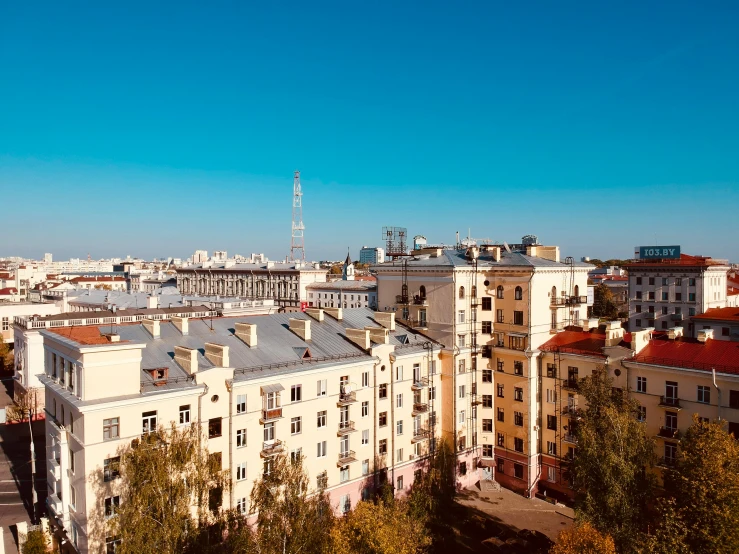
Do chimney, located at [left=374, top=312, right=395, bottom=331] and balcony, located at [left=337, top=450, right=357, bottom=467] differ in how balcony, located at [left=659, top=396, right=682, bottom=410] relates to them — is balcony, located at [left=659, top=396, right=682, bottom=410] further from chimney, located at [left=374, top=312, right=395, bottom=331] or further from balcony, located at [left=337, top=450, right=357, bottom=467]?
balcony, located at [left=337, top=450, right=357, bottom=467]

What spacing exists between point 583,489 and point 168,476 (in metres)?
27.5

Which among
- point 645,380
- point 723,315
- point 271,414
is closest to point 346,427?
point 271,414

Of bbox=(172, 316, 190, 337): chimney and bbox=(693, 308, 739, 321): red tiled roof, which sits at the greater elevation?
bbox=(172, 316, 190, 337): chimney

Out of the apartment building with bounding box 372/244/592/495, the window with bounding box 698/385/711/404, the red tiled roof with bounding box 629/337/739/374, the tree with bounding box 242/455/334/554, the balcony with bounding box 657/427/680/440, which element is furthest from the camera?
the apartment building with bounding box 372/244/592/495

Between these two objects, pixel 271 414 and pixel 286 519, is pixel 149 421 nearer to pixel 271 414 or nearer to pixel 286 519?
pixel 271 414

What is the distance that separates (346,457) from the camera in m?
43.5

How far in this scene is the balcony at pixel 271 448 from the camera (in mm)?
38688

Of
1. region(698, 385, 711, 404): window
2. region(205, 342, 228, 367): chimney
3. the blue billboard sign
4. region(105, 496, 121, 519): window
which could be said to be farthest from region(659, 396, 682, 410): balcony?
the blue billboard sign

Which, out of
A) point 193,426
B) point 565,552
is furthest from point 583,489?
point 193,426

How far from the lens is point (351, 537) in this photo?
2914 cm

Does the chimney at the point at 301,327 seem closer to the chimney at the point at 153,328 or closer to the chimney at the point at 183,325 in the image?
the chimney at the point at 183,325

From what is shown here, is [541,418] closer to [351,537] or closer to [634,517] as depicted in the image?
[634,517]

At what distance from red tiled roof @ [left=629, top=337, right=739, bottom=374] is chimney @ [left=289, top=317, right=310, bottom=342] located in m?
27.2

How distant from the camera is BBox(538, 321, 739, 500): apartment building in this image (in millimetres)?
40688
